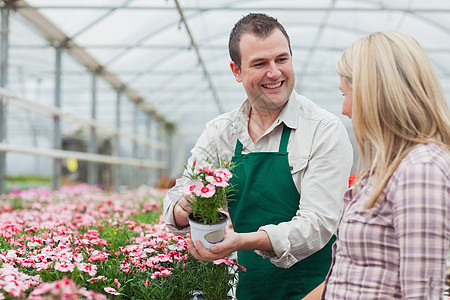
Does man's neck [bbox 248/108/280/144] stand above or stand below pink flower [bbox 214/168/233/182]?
above

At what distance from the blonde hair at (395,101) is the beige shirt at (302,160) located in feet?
1.42

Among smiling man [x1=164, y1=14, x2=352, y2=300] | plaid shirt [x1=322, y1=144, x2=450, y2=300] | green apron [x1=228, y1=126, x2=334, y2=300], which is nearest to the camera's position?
plaid shirt [x1=322, y1=144, x2=450, y2=300]

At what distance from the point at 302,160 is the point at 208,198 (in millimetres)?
448

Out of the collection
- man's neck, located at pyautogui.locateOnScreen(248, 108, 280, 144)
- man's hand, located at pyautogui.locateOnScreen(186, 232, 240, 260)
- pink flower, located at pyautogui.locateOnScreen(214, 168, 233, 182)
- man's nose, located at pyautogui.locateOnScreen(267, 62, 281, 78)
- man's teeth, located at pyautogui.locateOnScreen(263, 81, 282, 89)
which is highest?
man's nose, located at pyautogui.locateOnScreen(267, 62, 281, 78)

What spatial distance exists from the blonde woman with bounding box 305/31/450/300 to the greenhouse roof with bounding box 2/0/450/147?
4390 mm

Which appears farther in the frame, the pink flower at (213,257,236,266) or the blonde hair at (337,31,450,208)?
the pink flower at (213,257,236,266)

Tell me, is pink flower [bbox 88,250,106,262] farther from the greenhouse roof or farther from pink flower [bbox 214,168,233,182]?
the greenhouse roof

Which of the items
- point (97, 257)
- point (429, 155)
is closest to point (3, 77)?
point (97, 257)

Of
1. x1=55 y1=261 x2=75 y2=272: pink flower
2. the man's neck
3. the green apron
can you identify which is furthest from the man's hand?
the man's neck

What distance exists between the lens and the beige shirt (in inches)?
63.6

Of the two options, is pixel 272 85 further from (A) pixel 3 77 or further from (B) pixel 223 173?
(A) pixel 3 77

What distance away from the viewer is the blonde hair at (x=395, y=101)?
121 centimetres

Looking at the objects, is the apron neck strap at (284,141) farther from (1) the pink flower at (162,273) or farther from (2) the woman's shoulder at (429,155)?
(2) the woman's shoulder at (429,155)

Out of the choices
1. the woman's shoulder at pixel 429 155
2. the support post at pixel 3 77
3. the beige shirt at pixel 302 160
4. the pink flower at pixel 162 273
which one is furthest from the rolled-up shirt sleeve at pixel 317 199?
the support post at pixel 3 77
